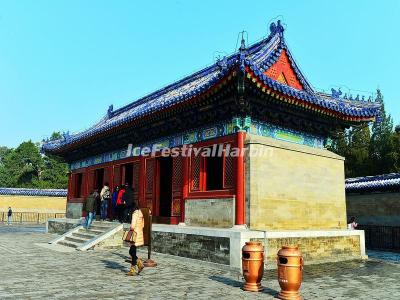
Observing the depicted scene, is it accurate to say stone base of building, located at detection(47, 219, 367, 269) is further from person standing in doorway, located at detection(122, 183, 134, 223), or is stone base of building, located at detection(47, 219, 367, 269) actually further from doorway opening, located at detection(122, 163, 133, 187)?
doorway opening, located at detection(122, 163, 133, 187)

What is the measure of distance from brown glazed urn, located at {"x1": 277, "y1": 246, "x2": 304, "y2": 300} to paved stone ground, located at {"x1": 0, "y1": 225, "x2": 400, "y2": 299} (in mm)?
370

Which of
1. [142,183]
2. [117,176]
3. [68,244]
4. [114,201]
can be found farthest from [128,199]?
[117,176]

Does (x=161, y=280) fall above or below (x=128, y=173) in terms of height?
below

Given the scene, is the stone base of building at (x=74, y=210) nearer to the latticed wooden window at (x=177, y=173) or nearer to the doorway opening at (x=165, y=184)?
the doorway opening at (x=165, y=184)

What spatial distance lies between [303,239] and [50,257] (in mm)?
7069

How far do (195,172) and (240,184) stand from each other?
209 centimetres

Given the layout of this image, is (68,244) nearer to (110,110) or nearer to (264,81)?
(264,81)

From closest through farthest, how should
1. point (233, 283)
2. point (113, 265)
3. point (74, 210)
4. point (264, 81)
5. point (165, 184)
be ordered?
point (233, 283), point (113, 265), point (264, 81), point (165, 184), point (74, 210)

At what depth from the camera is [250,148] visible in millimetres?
10453

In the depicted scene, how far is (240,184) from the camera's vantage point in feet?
33.8

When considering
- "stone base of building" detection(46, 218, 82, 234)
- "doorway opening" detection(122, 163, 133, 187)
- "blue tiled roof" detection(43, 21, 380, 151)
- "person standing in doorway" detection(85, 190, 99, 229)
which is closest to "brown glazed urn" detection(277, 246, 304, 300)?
"blue tiled roof" detection(43, 21, 380, 151)

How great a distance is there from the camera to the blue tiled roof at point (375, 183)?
684 inches

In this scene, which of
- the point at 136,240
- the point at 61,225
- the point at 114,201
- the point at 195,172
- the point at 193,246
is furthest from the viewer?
the point at 61,225

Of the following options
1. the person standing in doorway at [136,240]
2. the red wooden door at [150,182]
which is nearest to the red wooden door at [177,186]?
the red wooden door at [150,182]
